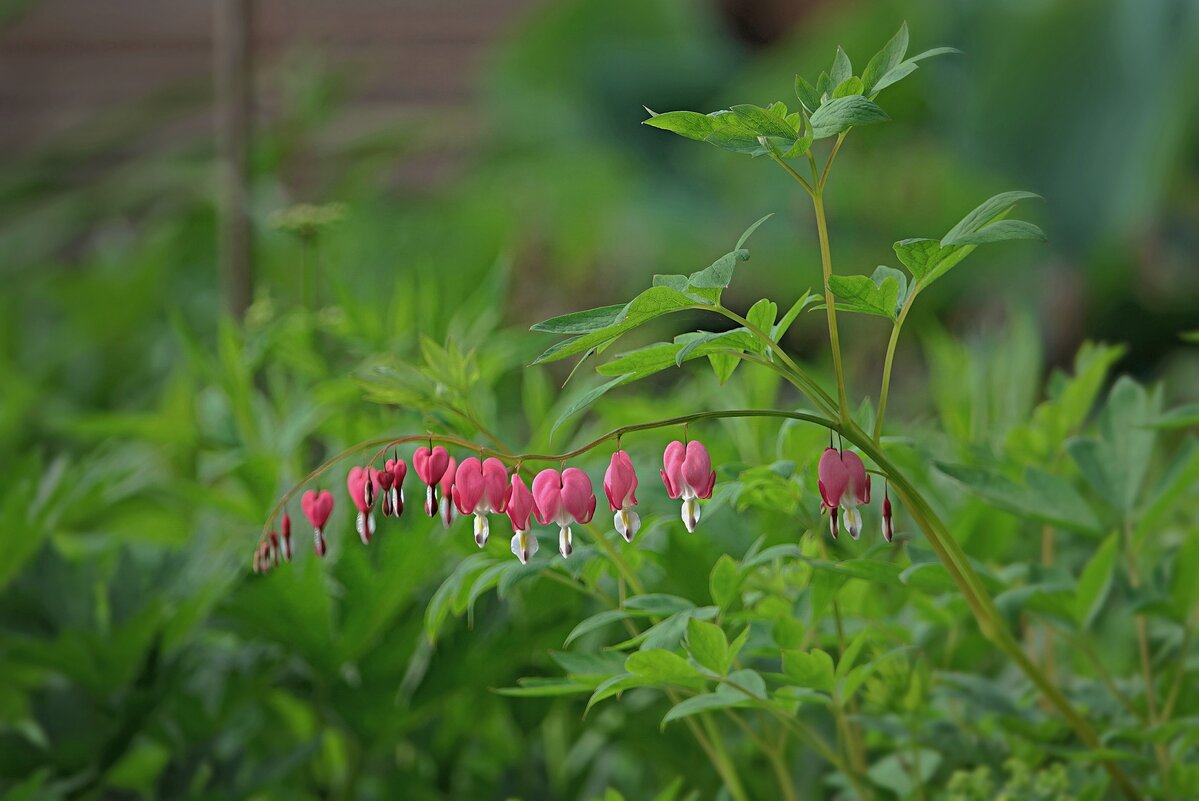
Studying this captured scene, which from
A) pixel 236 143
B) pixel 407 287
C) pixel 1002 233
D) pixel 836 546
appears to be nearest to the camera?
pixel 1002 233

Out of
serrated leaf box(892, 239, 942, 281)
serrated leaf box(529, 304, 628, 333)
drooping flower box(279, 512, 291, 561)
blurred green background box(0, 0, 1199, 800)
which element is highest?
serrated leaf box(892, 239, 942, 281)

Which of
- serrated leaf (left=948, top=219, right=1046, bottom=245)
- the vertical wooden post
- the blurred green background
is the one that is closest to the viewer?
serrated leaf (left=948, top=219, right=1046, bottom=245)

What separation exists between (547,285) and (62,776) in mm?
1293

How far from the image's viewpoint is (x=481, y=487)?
0.48m

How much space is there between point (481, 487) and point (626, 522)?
54mm

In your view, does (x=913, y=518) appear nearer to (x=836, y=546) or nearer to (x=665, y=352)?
(x=665, y=352)

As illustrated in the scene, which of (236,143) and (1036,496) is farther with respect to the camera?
(236,143)

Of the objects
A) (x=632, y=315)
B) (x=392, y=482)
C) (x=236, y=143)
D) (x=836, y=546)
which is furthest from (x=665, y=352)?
(x=236, y=143)

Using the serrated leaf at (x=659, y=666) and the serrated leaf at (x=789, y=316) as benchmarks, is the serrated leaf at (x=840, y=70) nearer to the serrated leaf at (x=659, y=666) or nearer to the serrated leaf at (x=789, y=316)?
the serrated leaf at (x=789, y=316)

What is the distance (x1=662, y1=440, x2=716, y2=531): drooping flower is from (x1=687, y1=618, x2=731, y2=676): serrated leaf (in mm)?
53

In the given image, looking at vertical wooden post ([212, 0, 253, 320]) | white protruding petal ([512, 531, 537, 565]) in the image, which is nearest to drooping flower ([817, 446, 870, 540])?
white protruding petal ([512, 531, 537, 565])

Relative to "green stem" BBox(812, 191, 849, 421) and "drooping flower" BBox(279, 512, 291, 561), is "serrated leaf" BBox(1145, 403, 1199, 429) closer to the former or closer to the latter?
"green stem" BBox(812, 191, 849, 421)

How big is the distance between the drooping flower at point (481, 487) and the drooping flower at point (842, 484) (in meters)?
0.11

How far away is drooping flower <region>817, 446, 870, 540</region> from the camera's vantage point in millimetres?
448
